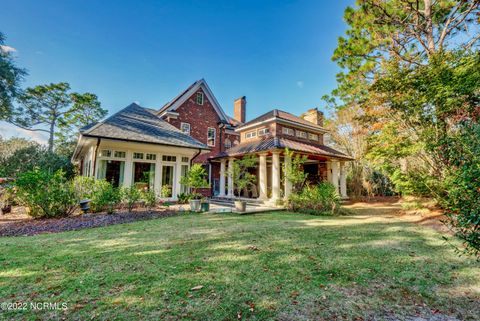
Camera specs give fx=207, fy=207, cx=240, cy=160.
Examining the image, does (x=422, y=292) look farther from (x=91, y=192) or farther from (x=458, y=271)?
(x=91, y=192)

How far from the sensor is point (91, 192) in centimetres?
896

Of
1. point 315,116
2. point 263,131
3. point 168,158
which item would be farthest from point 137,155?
point 315,116

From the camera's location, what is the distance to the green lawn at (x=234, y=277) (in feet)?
7.99

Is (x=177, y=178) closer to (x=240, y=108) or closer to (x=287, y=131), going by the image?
(x=287, y=131)

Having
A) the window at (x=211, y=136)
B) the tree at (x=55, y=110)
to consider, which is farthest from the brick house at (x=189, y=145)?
the tree at (x=55, y=110)

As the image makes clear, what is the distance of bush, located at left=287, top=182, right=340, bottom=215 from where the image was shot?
1052 cm

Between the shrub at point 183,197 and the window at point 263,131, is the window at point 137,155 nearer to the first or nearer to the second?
the shrub at point 183,197

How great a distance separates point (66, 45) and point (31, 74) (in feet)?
39.9

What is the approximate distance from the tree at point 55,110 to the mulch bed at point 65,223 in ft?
76.4

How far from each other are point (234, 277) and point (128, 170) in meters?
10.5

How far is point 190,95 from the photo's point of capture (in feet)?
62.5

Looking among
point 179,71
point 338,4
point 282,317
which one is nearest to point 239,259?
point 282,317

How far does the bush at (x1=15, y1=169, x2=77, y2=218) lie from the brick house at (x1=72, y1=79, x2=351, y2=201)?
2.80 metres

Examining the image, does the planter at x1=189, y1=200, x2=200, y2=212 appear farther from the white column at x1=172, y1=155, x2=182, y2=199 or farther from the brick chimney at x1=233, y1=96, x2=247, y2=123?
the brick chimney at x1=233, y1=96, x2=247, y2=123
